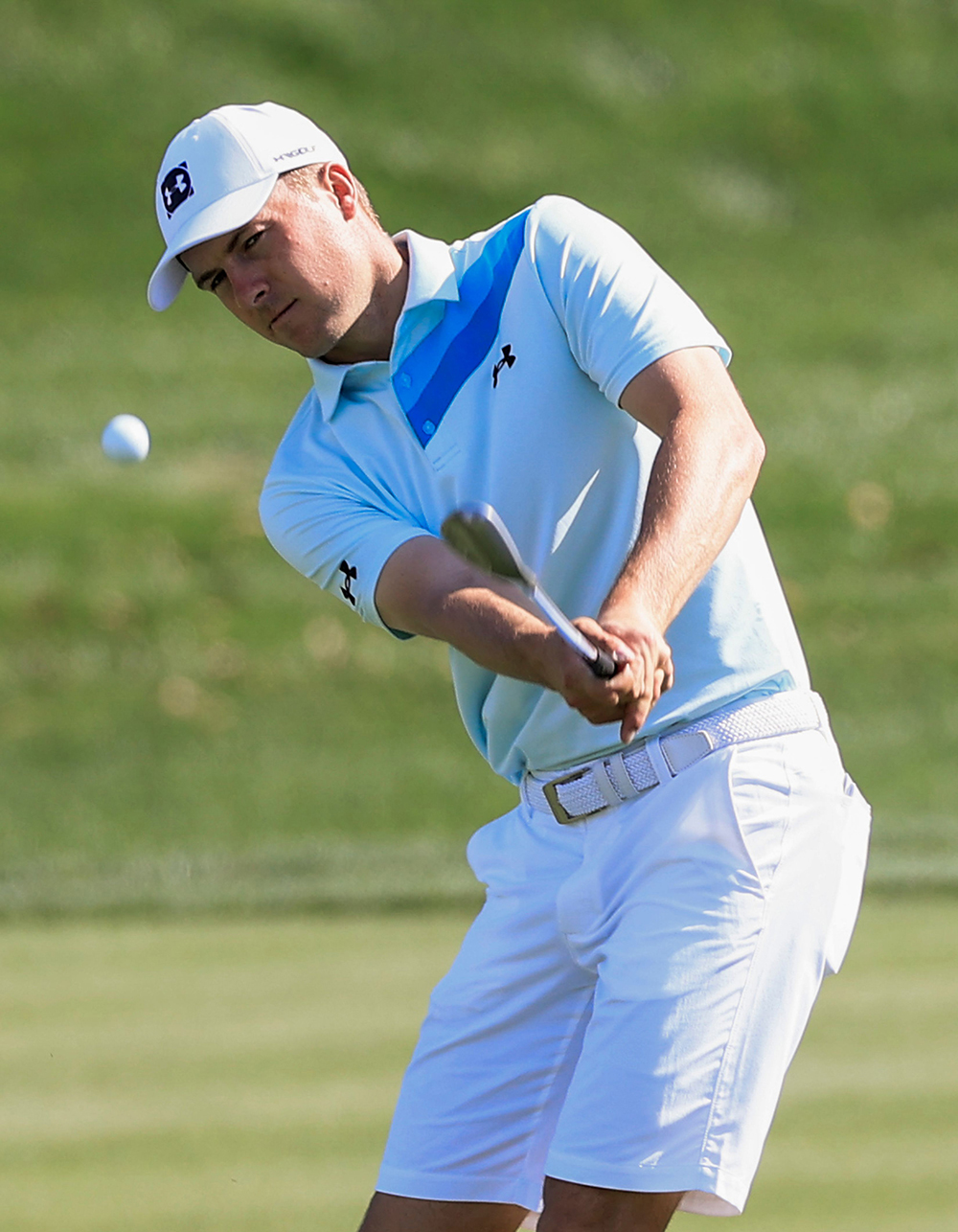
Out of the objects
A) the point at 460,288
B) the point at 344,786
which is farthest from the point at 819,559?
the point at 460,288

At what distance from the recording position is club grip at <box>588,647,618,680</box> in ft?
9.29

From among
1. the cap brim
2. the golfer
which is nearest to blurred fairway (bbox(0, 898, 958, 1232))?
the golfer

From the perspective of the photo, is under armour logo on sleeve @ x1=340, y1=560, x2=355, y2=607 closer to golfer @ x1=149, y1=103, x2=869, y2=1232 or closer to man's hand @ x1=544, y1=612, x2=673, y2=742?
golfer @ x1=149, y1=103, x2=869, y2=1232

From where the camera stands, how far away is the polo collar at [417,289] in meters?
3.50

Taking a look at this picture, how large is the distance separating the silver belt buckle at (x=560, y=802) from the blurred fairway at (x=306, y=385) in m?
5.46

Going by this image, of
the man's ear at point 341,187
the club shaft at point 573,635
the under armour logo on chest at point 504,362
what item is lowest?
A: the club shaft at point 573,635

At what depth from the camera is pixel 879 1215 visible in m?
4.43

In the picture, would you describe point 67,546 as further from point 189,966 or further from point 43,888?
point 189,966

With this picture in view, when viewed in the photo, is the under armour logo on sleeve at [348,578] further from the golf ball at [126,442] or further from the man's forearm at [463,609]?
the golf ball at [126,442]

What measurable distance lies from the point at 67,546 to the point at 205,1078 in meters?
11.1

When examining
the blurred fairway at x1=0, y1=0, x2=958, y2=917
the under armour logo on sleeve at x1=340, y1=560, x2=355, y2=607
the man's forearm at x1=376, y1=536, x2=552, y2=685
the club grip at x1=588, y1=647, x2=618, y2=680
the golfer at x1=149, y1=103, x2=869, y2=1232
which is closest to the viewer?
the club grip at x1=588, y1=647, x2=618, y2=680

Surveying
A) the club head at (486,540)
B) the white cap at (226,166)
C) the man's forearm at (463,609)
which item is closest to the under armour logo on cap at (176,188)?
the white cap at (226,166)

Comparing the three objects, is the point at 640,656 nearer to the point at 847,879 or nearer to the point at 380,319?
the point at 847,879

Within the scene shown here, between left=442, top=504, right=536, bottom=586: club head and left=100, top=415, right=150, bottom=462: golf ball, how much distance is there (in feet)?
5.09
